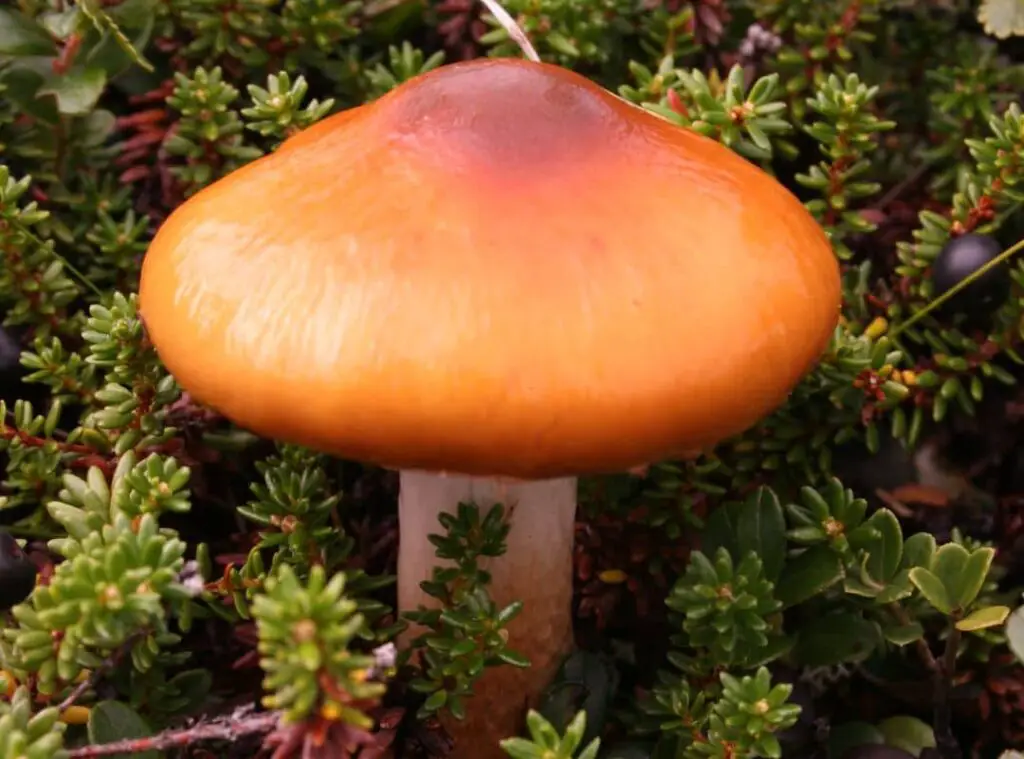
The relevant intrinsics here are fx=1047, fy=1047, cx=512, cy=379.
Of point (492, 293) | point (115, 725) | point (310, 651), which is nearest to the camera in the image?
point (310, 651)

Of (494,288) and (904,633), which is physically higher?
(494,288)

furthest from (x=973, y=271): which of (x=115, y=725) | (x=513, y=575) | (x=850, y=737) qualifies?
(x=115, y=725)

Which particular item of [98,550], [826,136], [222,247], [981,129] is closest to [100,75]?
[222,247]

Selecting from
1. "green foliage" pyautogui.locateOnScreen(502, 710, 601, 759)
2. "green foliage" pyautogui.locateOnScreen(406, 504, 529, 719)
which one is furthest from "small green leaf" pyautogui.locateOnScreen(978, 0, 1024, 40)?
"green foliage" pyautogui.locateOnScreen(502, 710, 601, 759)

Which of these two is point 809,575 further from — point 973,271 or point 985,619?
point 973,271

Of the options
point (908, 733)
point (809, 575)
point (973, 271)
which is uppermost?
point (973, 271)

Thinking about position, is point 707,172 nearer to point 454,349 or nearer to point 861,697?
point 454,349

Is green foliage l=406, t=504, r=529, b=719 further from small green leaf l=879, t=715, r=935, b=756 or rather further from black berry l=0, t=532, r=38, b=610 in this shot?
small green leaf l=879, t=715, r=935, b=756

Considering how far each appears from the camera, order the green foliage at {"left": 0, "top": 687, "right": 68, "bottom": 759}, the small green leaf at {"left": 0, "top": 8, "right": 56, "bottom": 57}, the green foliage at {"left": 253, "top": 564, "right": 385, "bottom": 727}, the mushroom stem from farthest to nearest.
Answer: the small green leaf at {"left": 0, "top": 8, "right": 56, "bottom": 57} < the mushroom stem < the green foliage at {"left": 0, "top": 687, "right": 68, "bottom": 759} < the green foliage at {"left": 253, "top": 564, "right": 385, "bottom": 727}
